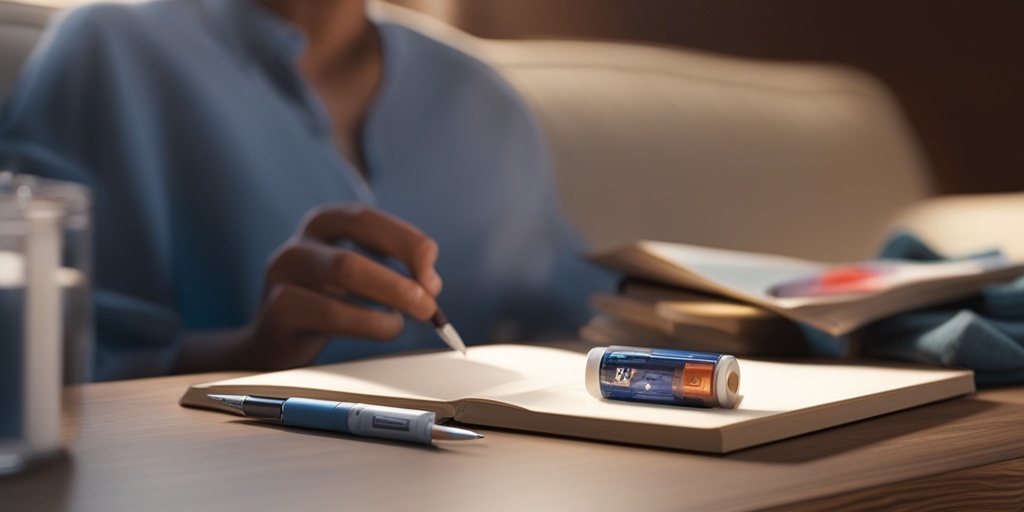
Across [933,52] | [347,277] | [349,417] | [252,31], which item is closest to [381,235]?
[347,277]

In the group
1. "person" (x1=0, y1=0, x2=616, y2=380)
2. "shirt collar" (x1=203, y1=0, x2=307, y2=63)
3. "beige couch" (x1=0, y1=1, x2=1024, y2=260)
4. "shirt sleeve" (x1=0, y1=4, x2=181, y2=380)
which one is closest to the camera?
"person" (x1=0, y1=0, x2=616, y2=380)

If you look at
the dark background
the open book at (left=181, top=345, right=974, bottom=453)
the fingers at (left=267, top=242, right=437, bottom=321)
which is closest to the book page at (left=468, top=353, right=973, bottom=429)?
the open book at (left=181, top=345, right=974, bottom=453)

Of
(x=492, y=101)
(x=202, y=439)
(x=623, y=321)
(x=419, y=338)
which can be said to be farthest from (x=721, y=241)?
(x=202, y=439)

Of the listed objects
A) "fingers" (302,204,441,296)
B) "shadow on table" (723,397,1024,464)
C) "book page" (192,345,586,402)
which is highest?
"fingers" (302,204,441,296)

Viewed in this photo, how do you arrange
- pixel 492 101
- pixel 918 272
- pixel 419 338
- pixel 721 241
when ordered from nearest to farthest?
pixel 918 272 → pixel 419 338 → pixel 492 101 → pixel 721 241

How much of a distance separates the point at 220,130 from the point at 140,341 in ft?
0.84

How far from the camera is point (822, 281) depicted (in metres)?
0.91

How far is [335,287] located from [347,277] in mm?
55

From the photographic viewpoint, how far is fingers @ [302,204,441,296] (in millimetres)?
793

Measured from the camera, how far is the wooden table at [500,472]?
0.42 m

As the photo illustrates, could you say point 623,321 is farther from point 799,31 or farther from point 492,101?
point 799,31

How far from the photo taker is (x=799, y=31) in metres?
2.34

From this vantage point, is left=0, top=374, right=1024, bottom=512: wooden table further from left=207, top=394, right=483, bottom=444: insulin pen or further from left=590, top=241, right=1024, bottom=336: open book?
left=590, top=241, right=1024, bottom=336: open book

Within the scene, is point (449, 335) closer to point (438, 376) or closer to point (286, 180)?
point (438, 376)
